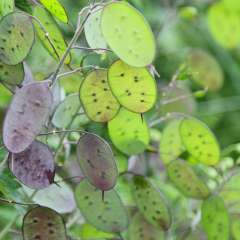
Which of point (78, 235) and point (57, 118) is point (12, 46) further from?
point (78, 235)

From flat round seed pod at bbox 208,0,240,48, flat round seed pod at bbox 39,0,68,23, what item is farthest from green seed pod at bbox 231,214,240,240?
flat round seed pod at bbox 208,0,240,48

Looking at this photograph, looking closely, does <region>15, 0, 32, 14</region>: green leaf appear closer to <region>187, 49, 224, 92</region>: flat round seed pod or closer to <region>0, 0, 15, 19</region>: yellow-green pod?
<region>0, 0, 15, 19</region>: yellow-green pod

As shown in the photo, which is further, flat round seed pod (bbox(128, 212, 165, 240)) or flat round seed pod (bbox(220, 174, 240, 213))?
flat round seed pod (bbox(220, 174, 240, 213))

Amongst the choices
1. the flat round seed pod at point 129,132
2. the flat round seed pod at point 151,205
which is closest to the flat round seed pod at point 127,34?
the flat round seed pod at point 129,132

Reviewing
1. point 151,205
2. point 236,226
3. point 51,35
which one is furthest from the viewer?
point 236,226

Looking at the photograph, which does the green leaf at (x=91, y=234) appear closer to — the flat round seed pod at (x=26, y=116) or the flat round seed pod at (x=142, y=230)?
the flat round seed pod at (x=142, y=230)

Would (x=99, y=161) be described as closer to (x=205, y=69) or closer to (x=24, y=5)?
(x=24, y=5)

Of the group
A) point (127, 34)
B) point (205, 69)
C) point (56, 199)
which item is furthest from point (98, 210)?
point (205, 69)
